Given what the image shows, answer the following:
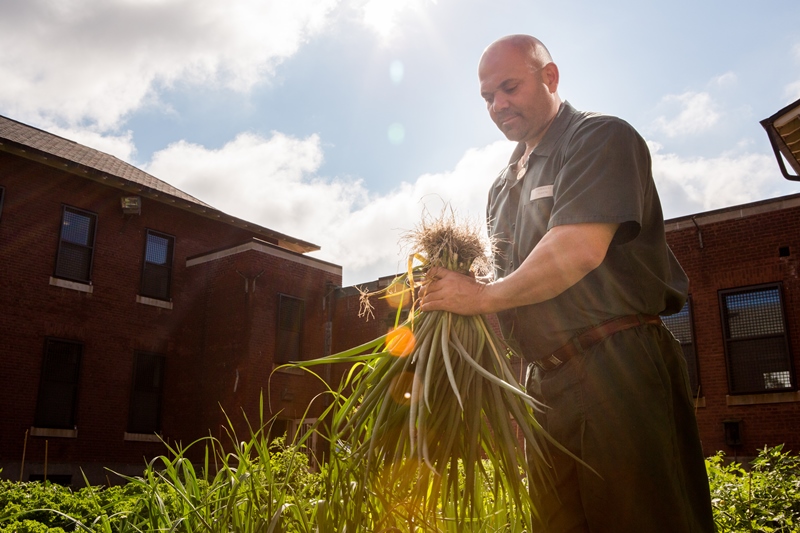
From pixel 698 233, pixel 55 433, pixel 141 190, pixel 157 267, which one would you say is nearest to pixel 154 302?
pixel 157 267

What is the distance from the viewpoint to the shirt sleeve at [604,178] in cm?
191

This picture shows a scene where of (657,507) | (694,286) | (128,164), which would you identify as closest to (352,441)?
(657,507)

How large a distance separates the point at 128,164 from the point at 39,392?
7.89 metres

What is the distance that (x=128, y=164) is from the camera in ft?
65.6

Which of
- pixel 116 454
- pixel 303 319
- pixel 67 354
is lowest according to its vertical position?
pixel 116 454

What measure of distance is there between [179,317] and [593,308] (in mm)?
16055

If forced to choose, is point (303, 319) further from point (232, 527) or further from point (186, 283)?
point (232, 527)

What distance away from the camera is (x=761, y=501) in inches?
142

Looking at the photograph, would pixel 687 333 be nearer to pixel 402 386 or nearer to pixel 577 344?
pixel 577 344

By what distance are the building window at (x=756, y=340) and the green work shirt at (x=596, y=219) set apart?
34.5ft

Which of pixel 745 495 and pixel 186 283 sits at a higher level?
pixel 186 283

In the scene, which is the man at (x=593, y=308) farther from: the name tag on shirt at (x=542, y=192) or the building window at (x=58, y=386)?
the building window at (x=58, y=386)

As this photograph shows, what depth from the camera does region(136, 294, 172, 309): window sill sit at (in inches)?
641

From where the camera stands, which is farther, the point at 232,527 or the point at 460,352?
the point at 232,527
